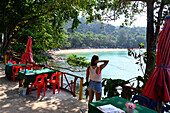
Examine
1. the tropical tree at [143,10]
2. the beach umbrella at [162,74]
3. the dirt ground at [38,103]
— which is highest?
the tropical tree at [143,10]

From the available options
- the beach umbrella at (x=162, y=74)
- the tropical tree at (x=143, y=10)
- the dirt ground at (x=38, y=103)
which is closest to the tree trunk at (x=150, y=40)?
the tropical tree at (x=143, y=10)

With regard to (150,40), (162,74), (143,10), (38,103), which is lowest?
(38,103)

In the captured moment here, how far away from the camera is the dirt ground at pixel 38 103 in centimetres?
428

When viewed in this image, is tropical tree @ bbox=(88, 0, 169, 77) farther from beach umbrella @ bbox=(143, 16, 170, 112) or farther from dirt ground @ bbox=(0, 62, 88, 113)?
dirt ground @ bbox=(0, 62, 88, 113)

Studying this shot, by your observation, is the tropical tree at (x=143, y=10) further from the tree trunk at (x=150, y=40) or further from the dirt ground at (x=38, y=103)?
the dirt ground at (x=38, y=103)

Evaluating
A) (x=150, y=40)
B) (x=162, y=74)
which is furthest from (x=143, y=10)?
(x=162, y=74)

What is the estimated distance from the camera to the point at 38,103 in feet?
15.6

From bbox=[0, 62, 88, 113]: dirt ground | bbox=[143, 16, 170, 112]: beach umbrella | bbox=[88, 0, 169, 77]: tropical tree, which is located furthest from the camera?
bbox=[88, 0, 169, 77]: tropical tree

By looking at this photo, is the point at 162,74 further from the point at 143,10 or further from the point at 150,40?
the point at 143,10

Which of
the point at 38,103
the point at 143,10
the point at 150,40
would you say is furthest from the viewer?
the point at 143,10

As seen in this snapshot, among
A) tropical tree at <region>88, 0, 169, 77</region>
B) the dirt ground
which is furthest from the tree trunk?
the dirt ground

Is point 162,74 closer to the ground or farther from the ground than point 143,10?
closer to the ground

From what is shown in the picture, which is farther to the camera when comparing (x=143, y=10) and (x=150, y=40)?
(x=143, y=10)

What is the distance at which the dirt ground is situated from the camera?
4.28 meters
